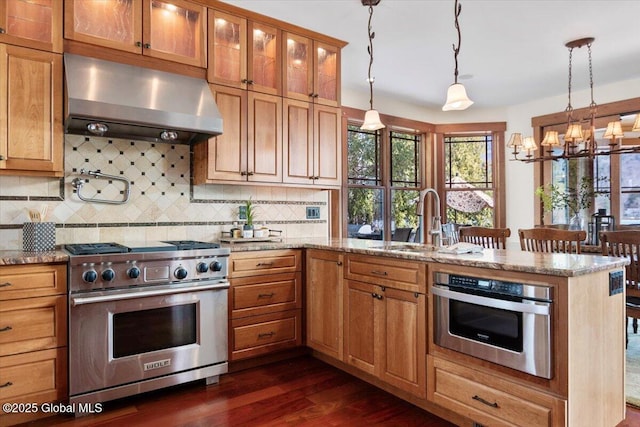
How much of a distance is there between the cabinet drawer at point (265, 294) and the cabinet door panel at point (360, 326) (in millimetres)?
562

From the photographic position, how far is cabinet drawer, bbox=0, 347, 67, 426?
86.4 inches

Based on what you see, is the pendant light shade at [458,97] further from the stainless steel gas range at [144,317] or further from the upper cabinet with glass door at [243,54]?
the stainless steel gas range at [144,317]

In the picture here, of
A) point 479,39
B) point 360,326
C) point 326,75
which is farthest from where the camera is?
point 326,75

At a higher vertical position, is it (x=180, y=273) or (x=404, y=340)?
(x=180, y=273)

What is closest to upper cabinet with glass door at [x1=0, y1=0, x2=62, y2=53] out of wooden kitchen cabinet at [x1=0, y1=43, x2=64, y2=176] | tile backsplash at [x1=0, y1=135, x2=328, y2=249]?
wooden kitchen cabinet at [x1=0, y1=43, x2=64, y2=176]

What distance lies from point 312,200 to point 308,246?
39.1 inches

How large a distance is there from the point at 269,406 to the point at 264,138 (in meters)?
2.02

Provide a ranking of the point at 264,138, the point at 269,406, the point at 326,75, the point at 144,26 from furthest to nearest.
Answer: the point at 326,75, the point at 264,138, the point at 144,26, the point at 269,406

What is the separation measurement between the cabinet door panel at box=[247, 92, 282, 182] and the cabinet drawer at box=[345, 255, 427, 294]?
3.56 feet

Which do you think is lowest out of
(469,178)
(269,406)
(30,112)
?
(269,406)

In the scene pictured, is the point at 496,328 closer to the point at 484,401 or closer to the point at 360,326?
the point at 484,401

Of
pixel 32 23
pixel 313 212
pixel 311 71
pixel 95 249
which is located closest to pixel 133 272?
pixel 95 249

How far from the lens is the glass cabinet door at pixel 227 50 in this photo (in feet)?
10.4

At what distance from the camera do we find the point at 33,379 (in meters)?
2.25
